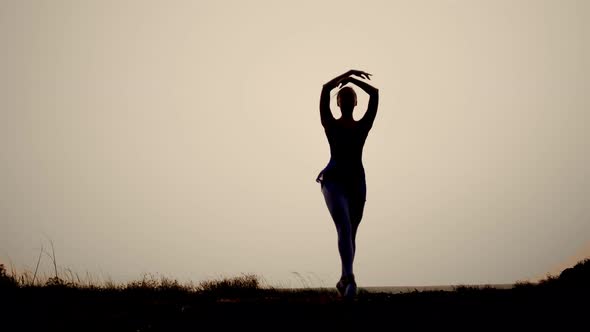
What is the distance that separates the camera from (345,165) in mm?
6973

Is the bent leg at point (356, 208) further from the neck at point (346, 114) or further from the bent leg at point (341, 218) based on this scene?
the neck at point (346, 114)

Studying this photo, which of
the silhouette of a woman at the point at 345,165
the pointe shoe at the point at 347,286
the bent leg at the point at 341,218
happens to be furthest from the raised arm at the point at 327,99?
the pointe shoe at the point at 347,286

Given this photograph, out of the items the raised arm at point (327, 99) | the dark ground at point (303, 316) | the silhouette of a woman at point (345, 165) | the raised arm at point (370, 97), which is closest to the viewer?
the dark ground at point (303, 316)

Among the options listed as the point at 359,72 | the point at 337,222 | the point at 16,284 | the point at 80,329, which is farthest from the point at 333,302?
the point at 16,284

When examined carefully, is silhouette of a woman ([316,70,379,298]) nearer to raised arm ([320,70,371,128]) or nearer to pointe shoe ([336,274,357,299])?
raised arm ([320,70,371,128])

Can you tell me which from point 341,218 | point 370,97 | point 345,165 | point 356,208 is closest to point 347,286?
point 341,218

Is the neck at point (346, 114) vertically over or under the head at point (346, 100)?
under

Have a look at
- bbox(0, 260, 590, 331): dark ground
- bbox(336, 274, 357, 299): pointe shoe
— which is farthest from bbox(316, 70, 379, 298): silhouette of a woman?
bbox(0, 260, 590, 331): dark ground

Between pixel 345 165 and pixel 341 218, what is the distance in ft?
2.29

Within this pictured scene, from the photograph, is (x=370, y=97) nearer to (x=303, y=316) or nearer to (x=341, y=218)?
(x=341, y=218)

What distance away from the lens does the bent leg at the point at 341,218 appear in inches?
262

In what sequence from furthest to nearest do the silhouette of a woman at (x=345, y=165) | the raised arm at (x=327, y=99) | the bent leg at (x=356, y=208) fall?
the bent leg at (x=356, y=208) < the raised arm at (x=327, y=99) < the silhouette of a woman at (x=345, y=165)

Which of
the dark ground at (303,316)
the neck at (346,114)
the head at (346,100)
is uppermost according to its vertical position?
the head at (346,100)

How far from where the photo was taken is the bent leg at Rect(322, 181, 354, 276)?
666 centimetres
